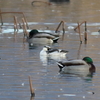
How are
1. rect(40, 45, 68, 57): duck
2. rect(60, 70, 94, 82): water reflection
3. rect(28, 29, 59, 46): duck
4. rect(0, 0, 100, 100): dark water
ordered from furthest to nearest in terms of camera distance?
rect(28, 29, 59, 46): duck < rect(40, 45, 68, 57): duck < rect(60, 70, 94, 82): water reflection < rect(0, 0, 100, 100): dark water

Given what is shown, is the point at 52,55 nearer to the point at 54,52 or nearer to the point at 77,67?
the point at 54,52

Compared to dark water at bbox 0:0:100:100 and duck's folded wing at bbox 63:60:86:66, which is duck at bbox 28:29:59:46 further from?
duck's folded wing at bbox 63:60:86:66

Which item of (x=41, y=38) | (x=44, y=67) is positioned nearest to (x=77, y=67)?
(x=44, y=67)

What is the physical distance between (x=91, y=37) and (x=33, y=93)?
34.0 feet

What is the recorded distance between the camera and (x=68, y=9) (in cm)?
3338

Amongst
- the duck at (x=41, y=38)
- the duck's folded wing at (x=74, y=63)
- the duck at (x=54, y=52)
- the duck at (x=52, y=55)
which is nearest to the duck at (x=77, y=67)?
the duck's folded wing at (x=74, y=63)

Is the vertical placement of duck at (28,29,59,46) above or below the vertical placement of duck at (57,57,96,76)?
below

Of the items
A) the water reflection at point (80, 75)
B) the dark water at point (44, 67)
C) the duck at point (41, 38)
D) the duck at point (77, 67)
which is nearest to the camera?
the dark water at point (44, 67)

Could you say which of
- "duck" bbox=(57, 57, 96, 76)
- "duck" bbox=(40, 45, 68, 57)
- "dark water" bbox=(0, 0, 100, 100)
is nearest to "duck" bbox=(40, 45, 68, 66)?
"duck" bbox=(40, 45, 68, 57)

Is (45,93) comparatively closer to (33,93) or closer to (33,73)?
(33,93)

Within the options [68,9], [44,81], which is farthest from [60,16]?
[44,81]

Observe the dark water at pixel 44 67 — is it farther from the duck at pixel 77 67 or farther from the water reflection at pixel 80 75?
the duck at pixel 77 67

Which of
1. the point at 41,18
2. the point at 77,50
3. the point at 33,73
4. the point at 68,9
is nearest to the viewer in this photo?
the point at 33,73

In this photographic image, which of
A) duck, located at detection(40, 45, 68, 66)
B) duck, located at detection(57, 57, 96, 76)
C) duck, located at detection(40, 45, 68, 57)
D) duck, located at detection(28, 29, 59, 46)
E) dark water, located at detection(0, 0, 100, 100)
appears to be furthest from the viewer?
duck, located at detection(28, 29, 59, 46)
